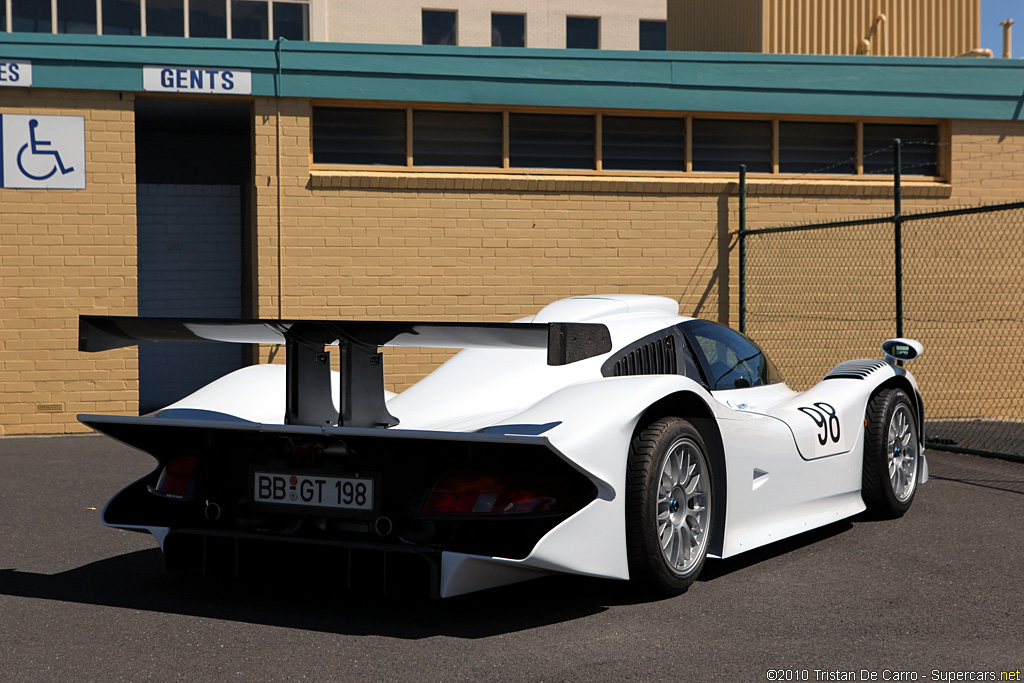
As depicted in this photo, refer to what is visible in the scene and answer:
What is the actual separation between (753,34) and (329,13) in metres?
24.2

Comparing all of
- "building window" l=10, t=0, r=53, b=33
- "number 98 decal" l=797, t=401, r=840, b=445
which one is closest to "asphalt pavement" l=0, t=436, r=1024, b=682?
"number 98 decal" l=797, t=401, r=840, b=445

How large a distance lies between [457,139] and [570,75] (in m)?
1.38

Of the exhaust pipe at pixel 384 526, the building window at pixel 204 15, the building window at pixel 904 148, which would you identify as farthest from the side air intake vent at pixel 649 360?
the building window at pixel 204 15

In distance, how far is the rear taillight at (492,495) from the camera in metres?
4.12

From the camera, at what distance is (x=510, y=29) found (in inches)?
1537

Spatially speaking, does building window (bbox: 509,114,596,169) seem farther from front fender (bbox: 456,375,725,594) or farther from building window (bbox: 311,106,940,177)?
front fender (bbox: 456,375,725,594)

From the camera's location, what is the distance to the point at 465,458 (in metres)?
4.22

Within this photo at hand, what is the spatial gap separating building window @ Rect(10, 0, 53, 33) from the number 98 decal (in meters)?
Result: 30.2

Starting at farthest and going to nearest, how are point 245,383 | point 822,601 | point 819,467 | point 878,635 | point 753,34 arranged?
1. point 753,34
2. point 819,467
3. point 245,383
4. point 822,601
5. point 878,635

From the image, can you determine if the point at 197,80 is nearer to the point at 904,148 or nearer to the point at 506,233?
the point at 506,233

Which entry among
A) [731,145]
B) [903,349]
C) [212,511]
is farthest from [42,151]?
[903,349]

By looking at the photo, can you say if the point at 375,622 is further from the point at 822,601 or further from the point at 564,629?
the point at 822,601

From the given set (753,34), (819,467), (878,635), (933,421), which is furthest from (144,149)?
(878,635)

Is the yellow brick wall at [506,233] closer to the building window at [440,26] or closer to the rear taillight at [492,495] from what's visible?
the rear taillight at [492,495]
